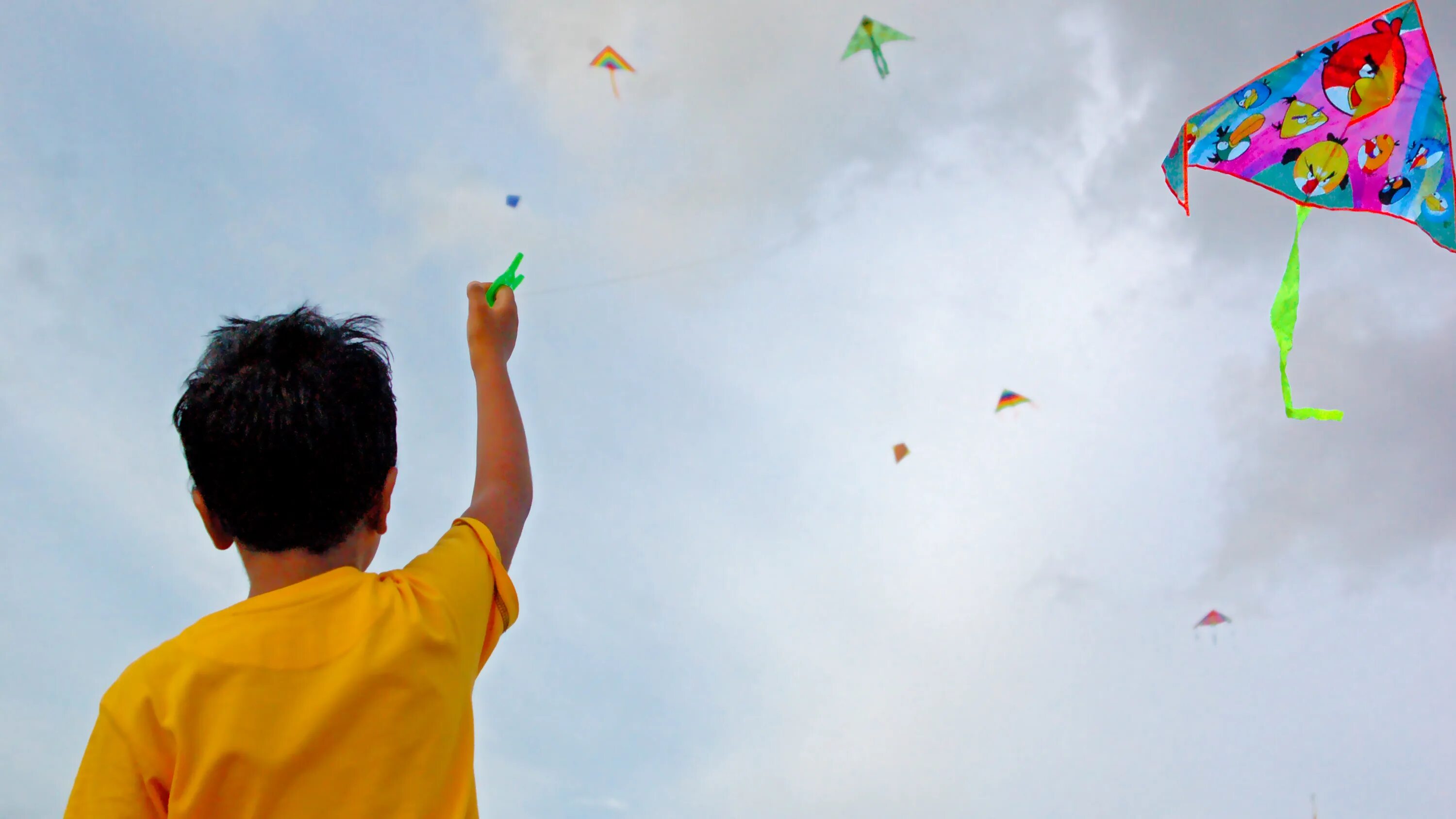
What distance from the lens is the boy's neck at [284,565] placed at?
82.6 inches

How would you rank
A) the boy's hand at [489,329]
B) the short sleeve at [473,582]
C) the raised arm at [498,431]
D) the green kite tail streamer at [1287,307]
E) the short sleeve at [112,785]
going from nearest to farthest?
the short sleeve at [112,785]
the short sleeve at [473,582]
the raised arm at [498,431]
the boy's hand at [489,329]
the green kite tail streamer at [1287,307]

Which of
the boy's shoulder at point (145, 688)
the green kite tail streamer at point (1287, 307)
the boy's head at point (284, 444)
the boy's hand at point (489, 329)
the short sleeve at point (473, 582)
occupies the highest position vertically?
the green kite tail streamer at point (1287, 307)

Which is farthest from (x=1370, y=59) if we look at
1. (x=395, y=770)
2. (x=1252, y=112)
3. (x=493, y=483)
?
(x=395, y=770)

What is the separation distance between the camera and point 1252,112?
10281mm

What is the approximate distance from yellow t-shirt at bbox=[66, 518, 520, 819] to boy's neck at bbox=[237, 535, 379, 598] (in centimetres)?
19

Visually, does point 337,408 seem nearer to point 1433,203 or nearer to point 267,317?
point 267,317

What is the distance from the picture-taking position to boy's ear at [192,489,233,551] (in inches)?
83.7

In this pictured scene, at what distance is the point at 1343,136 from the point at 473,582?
34.9 ft

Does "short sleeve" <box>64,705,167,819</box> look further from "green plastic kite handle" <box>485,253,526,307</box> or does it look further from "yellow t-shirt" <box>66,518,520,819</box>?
"green plastic kite handle" <box>485,253,526,307</box>

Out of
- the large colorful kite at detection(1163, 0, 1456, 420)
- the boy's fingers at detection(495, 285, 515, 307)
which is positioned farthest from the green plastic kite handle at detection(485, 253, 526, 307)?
the large colorful kite at detection(1163, 0, 1456, 420)

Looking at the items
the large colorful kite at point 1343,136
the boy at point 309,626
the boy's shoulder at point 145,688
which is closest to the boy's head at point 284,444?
the boy at point 309,626

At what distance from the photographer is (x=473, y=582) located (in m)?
2.10

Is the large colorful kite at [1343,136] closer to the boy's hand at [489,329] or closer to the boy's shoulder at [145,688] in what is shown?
the boy's hand at [489,329]

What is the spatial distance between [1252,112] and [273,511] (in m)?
10.7
